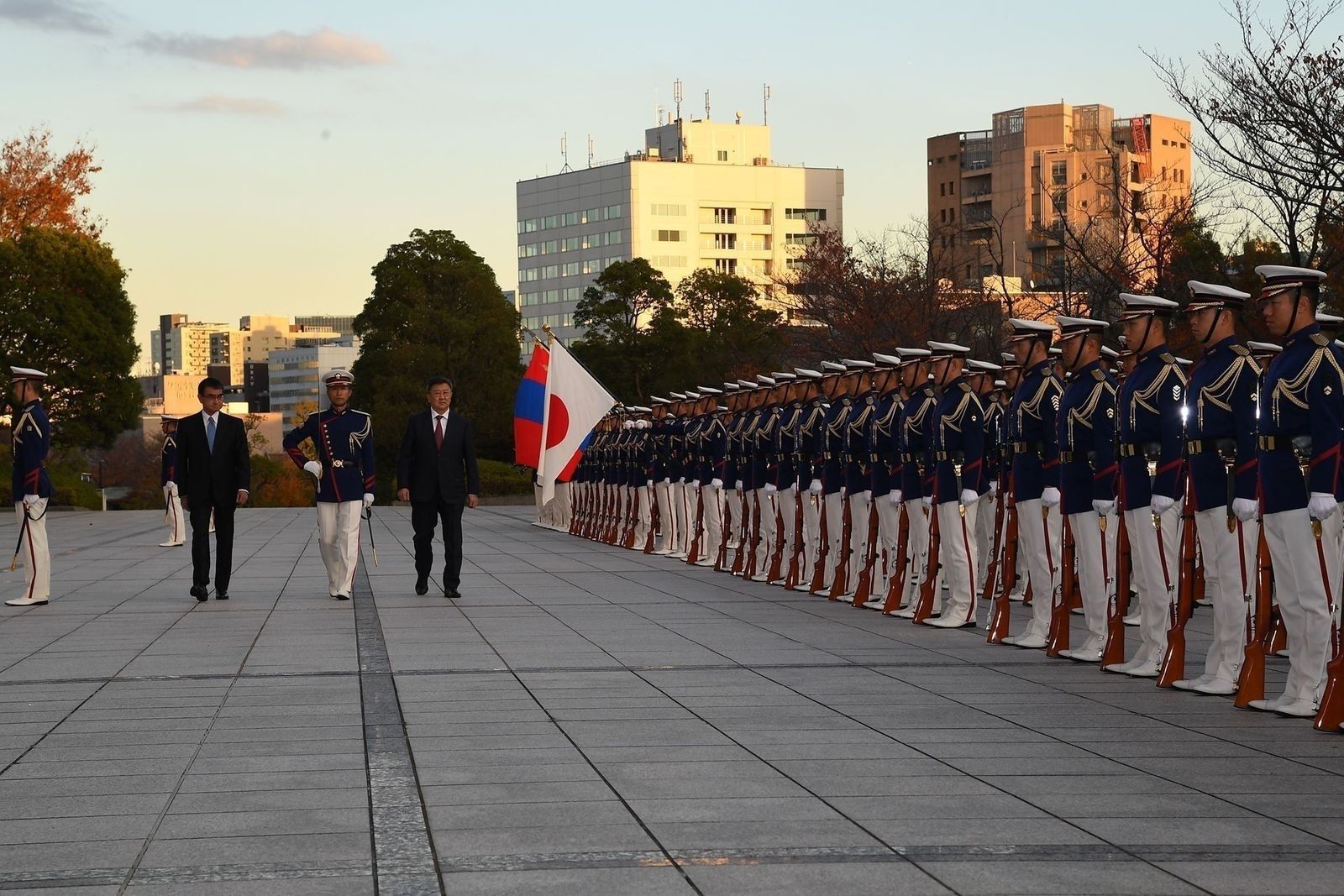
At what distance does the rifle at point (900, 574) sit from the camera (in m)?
14.8

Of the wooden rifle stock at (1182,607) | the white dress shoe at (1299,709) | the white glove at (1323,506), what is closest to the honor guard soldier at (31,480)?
the wooden rifle stock at (1182,607)

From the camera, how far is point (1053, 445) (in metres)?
11.9

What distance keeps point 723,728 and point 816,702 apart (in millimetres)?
1008

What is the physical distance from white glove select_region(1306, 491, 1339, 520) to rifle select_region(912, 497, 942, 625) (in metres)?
5.47

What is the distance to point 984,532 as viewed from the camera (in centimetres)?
1692

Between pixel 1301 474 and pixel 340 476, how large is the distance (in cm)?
982

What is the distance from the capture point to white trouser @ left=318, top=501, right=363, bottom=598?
16.2m

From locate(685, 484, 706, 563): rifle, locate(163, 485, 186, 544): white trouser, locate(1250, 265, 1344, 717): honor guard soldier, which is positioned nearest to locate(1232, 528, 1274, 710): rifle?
locate(1250, 265, 1344, 717): honor guard soldier

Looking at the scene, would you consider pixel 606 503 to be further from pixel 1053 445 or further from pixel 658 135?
pixel 658 135

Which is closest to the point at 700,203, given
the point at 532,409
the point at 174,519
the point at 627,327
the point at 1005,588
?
the point at 627,327

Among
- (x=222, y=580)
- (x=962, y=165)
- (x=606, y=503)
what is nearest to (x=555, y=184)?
(x=962, y=165)

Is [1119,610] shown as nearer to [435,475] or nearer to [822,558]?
[822,558]

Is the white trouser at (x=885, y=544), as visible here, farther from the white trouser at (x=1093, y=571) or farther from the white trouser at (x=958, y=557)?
the white trouser at (x=1093, y=571)

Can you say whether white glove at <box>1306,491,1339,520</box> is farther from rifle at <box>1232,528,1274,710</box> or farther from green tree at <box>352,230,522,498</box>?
green tree at <box>352,230,522,498</box>
